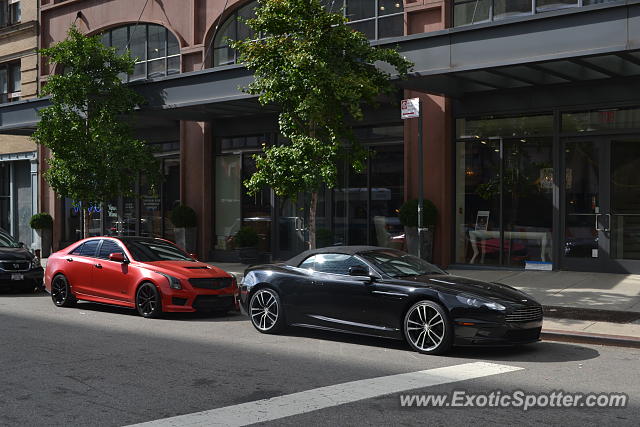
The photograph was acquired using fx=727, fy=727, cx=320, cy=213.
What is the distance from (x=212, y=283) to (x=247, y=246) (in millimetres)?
7898

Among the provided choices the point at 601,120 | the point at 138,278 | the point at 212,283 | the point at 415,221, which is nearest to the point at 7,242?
the point at 138,278

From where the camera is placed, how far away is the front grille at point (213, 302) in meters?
12.1

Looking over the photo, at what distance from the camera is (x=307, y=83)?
1326cm

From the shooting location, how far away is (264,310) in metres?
10.7

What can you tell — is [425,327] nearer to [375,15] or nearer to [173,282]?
[173,282]

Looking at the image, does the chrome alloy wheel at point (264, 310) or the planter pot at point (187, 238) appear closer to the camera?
the chrome alloy wheel at point (264, 310)

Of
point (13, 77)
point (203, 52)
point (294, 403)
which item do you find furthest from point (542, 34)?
point (13, 77)

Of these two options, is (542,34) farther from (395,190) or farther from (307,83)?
(395,190)

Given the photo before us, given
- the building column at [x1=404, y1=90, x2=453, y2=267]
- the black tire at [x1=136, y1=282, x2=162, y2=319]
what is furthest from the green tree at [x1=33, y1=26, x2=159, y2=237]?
the black tire at [x1=136, y1=282, x2=162, y2=319]

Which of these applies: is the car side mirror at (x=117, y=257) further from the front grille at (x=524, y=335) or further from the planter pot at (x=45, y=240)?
the planter pot at (x=45, y=240)

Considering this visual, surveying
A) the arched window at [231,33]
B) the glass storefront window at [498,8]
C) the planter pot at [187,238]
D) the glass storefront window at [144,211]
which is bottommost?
the planter pot at [187,238]

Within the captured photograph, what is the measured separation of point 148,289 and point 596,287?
8.47m

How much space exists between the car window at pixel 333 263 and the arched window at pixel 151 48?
1427cm

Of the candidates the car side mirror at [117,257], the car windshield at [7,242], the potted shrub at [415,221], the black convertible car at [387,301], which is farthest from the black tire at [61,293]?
the potted shrub at [415,221]
